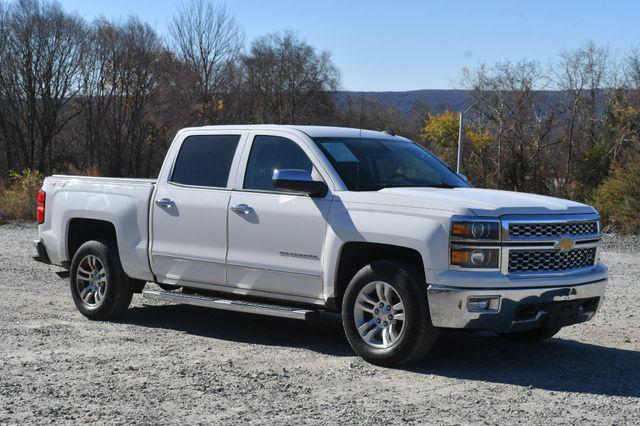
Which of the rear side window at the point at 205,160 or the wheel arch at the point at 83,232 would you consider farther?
the wheel arch at the point at 83,232

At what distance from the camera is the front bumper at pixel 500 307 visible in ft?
21.8

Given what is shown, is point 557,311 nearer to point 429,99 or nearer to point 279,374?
point 279,374

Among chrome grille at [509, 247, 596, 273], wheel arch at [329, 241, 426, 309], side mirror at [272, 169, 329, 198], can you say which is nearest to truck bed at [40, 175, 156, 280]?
side mirror at [272, 169, 329, 198]

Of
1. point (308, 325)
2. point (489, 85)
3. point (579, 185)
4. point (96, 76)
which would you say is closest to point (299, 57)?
point (96, 76)

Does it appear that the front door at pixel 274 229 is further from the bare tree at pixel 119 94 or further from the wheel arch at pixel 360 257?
the bare tree at pixel 119 94

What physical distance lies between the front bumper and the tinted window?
183 cm

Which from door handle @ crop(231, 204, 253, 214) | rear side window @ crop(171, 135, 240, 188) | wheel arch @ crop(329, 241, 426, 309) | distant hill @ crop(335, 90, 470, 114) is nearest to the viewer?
wheel arch @ crop(329, 241, 426, 309)

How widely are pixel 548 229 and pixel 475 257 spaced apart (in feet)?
2.24

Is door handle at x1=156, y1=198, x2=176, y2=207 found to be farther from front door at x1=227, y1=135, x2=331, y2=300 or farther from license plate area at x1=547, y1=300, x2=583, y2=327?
license plate area at x1=547, y1=300, x2=583, y2=327

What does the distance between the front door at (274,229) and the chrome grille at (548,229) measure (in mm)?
1536

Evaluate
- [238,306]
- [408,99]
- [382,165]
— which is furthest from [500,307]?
[408,99]

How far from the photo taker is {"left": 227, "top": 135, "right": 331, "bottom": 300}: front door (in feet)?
24.6

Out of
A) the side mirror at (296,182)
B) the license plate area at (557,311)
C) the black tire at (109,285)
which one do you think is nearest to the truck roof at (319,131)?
the side mirror at (296,182)

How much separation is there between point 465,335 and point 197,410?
3680 mm
